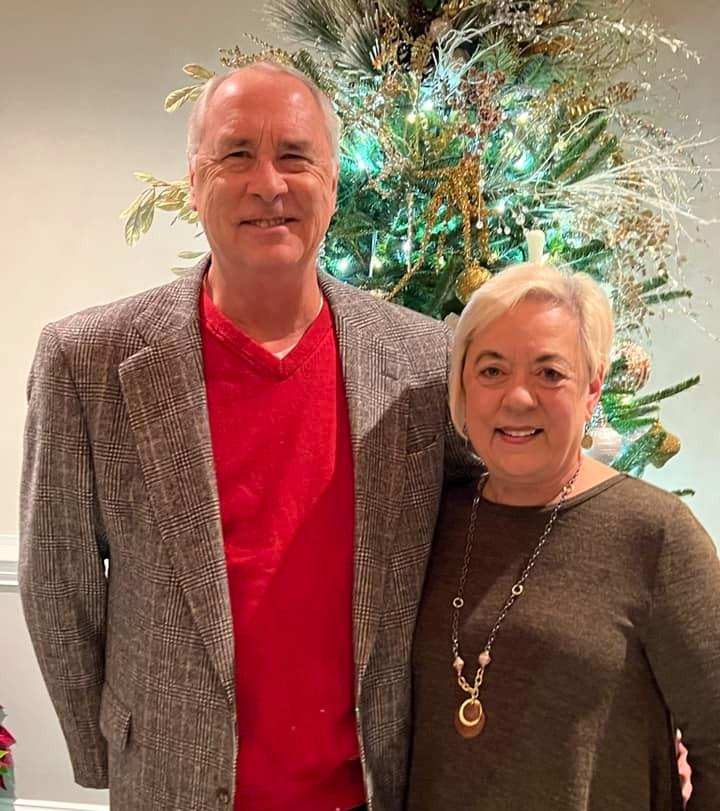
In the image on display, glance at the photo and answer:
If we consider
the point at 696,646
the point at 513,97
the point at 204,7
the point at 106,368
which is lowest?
the point at 696,646

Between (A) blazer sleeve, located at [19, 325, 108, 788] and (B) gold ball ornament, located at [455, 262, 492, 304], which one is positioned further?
(B) gold ball ornament, located at [455, 262, 492, 304]

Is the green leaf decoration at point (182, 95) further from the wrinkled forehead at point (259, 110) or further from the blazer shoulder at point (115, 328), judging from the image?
the blazer shoulder at point (115, 328)

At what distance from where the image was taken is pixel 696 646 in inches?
38.9

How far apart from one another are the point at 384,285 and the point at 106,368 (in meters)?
0.65

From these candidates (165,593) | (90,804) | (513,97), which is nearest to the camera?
(165,593)

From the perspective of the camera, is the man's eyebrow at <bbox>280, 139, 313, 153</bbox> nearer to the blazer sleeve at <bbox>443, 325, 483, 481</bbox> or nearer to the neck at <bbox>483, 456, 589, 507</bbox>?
the blazer sleeve at <bbox>443, 325, 483, 481</bbox>

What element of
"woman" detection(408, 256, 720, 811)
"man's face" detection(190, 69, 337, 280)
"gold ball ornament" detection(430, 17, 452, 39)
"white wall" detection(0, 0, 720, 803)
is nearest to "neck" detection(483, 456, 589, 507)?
"woman" detection(408, 256, 720, 811)

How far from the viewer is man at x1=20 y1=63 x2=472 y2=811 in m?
1.10

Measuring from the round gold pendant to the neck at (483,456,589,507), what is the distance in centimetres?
29

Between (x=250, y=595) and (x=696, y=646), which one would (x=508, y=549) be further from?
(x=250, y=595)

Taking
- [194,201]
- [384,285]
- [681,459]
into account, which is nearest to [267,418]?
[194,201]

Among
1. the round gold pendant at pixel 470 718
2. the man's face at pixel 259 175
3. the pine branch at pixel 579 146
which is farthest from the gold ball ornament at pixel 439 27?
the round gold pendant at pixel 470 718

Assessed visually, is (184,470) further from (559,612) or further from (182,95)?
(182,95)

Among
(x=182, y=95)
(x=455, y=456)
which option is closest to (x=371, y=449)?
(x=455, y=456)
